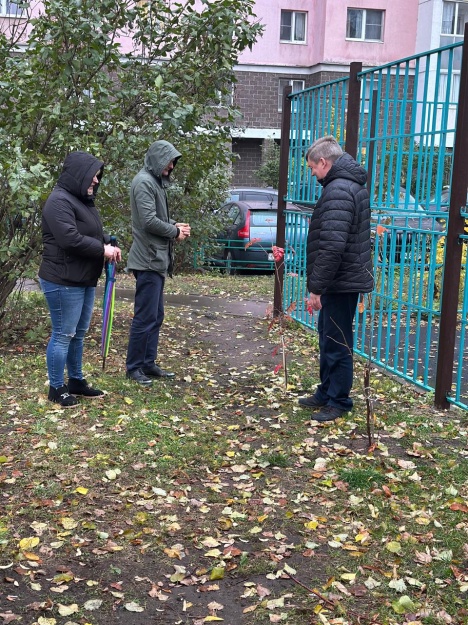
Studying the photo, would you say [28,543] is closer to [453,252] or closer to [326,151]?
[326,151]

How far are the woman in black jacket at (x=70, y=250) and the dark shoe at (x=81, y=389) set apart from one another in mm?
242

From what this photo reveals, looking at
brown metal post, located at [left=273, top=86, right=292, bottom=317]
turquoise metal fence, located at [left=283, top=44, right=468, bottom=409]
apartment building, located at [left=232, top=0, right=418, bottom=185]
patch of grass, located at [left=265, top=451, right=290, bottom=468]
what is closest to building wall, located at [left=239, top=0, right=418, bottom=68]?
apartment building, located at [left=232, top=0, right=418, bottom=185]

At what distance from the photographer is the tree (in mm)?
7203

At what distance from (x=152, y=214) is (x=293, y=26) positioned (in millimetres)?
27181

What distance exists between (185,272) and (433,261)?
9.14m

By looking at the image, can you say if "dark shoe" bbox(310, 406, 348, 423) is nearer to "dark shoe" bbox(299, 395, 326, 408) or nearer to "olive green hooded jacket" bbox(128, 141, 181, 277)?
"dark shoe" bbox(299, 395, 326, 408)

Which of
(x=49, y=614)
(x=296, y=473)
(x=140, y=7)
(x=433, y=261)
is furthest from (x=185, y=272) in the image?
(x=49, y=614)

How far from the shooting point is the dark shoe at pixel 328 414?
5.77 m

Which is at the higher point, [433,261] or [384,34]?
[384,34]

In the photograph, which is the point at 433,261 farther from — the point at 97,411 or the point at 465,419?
the point at 97,411

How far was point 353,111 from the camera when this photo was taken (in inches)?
292

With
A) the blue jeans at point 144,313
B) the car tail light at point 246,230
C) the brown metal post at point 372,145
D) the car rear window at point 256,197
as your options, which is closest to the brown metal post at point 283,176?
the brown metal post at point 372,145

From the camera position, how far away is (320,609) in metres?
3.35

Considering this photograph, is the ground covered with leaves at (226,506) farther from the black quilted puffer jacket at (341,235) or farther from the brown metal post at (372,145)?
the brown metal post at (372,145)
